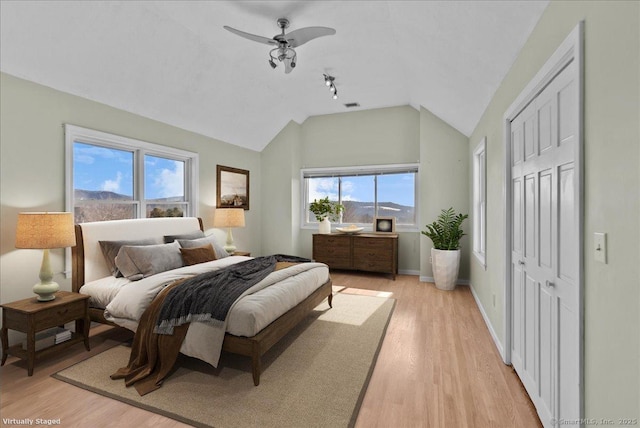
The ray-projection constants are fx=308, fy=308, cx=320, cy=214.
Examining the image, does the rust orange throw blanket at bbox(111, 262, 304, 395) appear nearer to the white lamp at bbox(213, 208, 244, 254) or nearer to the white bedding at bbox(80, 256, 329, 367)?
the white bedding at bbox(80, 256, 329, 367)

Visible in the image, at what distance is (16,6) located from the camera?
2.37m

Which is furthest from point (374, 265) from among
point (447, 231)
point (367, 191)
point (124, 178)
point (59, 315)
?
point (59, 315)

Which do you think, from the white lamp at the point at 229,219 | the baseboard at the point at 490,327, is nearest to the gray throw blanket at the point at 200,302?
the baseboard at the point at 490,327

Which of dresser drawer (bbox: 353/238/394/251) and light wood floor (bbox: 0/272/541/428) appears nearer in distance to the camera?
light wood floor (bbox: 0/272/541/428)

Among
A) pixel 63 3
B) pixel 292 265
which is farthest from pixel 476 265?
pixel 63 3

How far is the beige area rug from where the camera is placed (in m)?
1.95

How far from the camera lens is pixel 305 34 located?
2.82 metres

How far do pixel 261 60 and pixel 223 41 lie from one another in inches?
24.6

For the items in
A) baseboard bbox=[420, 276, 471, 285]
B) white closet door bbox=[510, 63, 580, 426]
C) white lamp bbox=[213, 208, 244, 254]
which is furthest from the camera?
baseboard bbox=[420, 276, 471, 285]

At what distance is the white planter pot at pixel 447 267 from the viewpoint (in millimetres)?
4762

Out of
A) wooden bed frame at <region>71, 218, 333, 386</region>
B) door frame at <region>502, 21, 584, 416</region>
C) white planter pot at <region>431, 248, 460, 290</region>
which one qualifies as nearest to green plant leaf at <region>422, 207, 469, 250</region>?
white planter pot at <region>431, 248, 460, 290</region>

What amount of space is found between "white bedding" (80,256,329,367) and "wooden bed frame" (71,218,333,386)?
0.16ft

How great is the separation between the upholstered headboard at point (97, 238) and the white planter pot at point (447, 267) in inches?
158

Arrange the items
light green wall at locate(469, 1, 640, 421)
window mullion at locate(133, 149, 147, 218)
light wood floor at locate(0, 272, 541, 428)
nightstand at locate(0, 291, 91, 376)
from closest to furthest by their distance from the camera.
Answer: light green wall at locate(469, 1, 640, 421), light wood floor at locate(0, 272, 541, 428), nightstand at locate(0, 291, 91, 376), window mullion at locate(133, 149, 147, 218)
